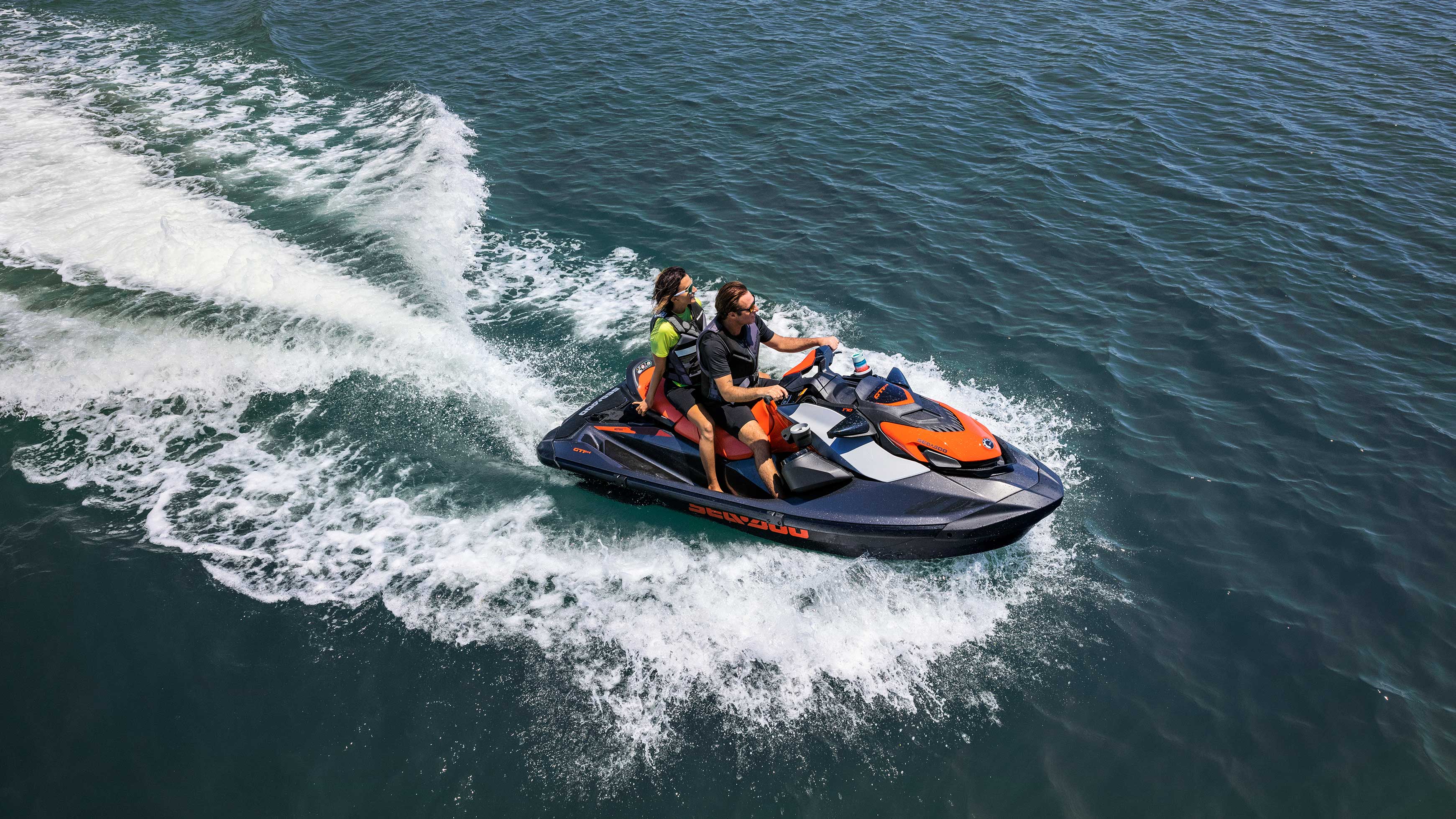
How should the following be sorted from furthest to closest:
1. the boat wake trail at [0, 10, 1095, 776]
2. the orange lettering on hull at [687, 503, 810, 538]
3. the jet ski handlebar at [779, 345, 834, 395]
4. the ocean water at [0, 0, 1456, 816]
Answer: the jet ski handlebar at [779, 345, 834, 395]
the orange lettering on hull at [687, 503, 810, 538]
the boat wake trail at [0, 10, 1095, 776]
the ocean water at [0, 0, 1456, 816]

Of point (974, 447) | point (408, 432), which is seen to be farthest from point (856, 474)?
point (408, 432)

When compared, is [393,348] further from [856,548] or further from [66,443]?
[856,548]

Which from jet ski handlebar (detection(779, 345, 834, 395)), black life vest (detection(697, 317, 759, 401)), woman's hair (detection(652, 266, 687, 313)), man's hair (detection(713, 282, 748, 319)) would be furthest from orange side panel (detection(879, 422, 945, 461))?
woman's hair (detection(652, 266, 687, 313))

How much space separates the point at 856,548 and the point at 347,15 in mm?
19032

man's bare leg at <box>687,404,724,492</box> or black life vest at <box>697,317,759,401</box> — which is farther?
man's bare leg at <box>687,404,724,492</box>

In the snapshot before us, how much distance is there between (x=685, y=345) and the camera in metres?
5.98

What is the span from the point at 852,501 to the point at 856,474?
0.21m

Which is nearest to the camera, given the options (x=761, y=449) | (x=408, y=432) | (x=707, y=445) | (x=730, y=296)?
(x=730, y=296)

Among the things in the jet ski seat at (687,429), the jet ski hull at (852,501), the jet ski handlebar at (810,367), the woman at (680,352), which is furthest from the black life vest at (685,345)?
the jet ski handlebar at (810,367)

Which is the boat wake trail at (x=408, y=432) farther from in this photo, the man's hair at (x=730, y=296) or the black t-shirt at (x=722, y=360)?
the man's hair at (x=730, y=296)

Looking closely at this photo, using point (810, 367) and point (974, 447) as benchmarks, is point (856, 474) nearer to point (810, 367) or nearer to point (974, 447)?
point (974, 447)

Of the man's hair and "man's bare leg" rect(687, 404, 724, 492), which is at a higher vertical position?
the man's hair

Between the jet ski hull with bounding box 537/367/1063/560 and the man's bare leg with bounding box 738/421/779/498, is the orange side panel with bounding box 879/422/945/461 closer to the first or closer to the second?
the jet ski hull with bounding box 537/367/1063/560

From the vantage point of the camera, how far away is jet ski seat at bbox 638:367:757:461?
19.9ft
